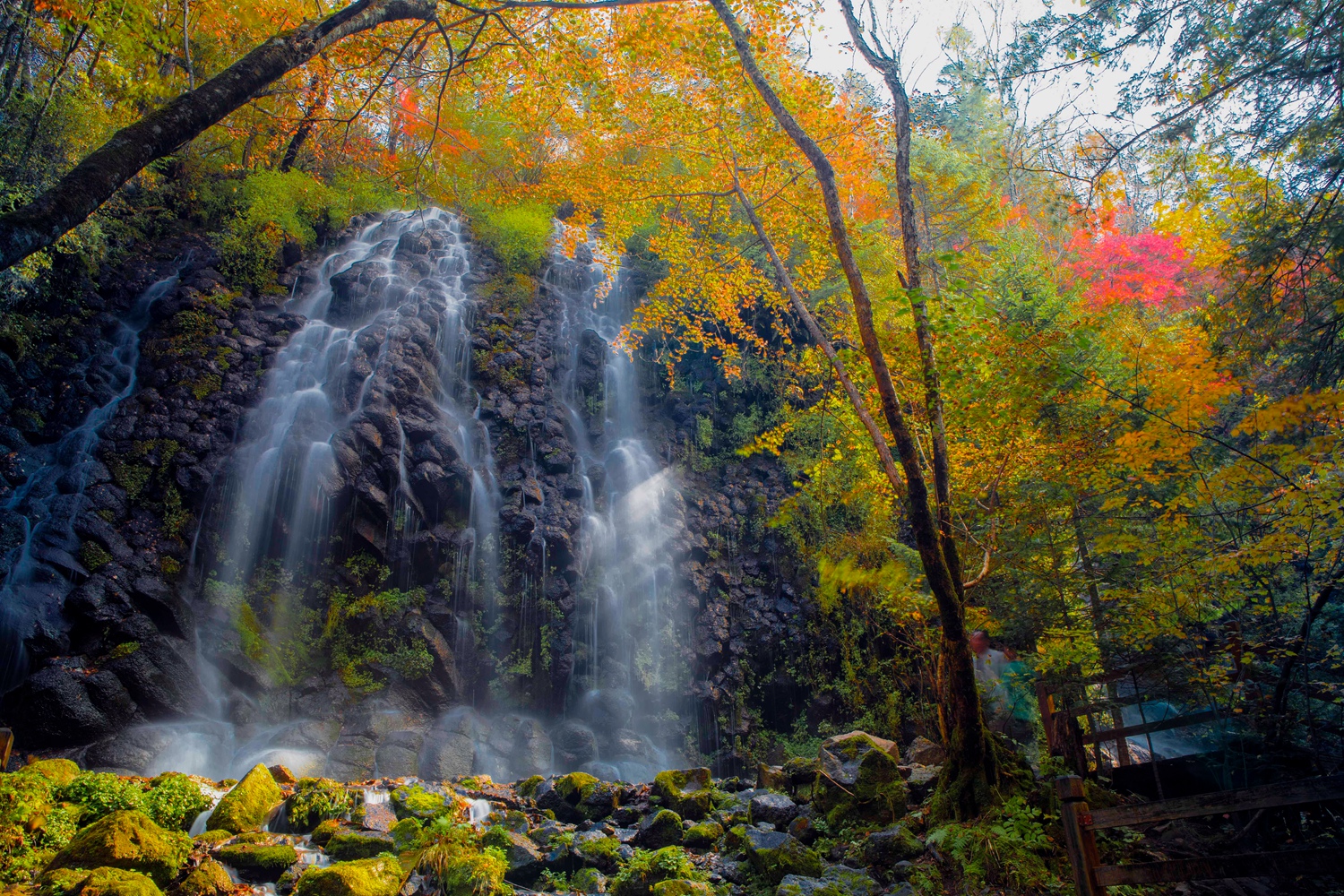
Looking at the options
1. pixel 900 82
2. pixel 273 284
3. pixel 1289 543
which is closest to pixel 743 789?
pixel 1289 543

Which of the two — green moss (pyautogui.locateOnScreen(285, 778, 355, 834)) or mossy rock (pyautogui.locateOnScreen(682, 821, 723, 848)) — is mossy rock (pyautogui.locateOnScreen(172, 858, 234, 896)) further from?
mossy rock (pyautogui.locateOnScreen(682, 821, 723, 848))

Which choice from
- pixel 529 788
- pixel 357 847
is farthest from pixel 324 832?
pixel 529 788

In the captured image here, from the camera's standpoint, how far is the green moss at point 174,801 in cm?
625

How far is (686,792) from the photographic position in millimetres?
8289

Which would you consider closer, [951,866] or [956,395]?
[951,866]

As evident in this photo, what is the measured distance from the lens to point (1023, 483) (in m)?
9.55

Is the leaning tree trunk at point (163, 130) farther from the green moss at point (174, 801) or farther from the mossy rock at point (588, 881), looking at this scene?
the mossy rock at point (588, 881)

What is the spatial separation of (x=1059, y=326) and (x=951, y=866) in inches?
330

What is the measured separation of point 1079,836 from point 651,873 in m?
3.52

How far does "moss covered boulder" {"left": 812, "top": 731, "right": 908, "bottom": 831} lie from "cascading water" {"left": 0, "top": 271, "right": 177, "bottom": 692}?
10.5m

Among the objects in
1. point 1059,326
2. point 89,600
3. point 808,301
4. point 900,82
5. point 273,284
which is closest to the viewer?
point 900,82

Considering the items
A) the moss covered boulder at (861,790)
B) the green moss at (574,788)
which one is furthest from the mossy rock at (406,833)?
the moss covered boulder at (861,790)

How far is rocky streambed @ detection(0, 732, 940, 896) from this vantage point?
5.14 metres

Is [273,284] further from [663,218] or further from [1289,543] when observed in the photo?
[1289,543]
